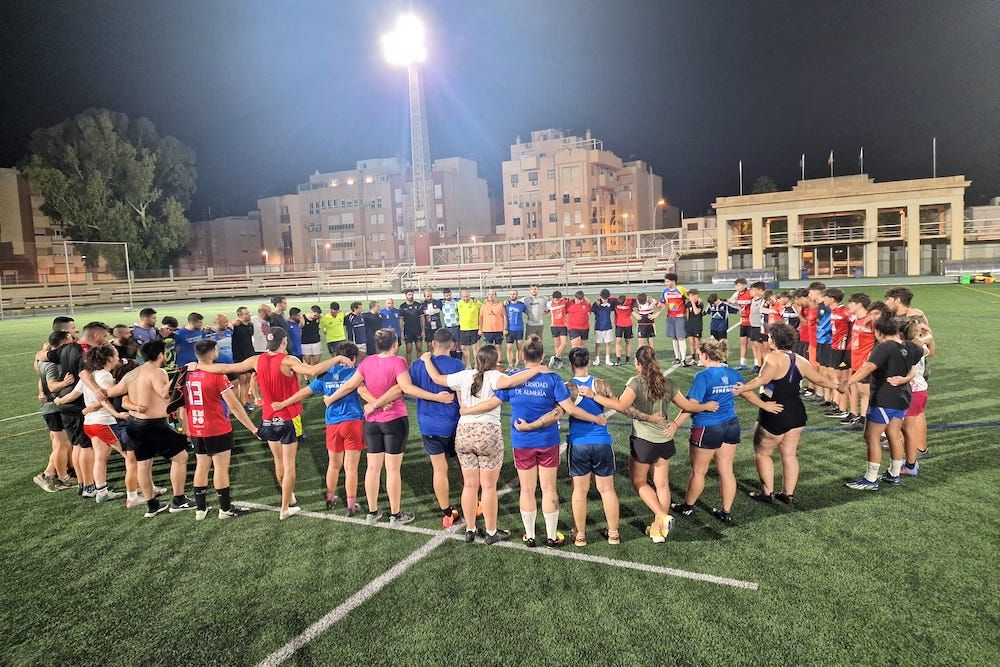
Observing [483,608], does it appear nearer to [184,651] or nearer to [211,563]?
[184,651]

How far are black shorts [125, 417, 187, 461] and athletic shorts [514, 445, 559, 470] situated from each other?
3.93 meters

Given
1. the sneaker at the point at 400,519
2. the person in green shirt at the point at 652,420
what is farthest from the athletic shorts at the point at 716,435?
the sneaker at the point at 400,519

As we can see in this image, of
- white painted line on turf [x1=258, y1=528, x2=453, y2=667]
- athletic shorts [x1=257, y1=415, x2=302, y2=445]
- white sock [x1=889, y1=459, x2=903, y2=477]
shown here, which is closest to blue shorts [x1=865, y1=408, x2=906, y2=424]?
white sock [x1=889, y1=459, x2=903, y2=477]

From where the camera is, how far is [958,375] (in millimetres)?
12352

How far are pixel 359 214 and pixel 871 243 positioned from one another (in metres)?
68.5

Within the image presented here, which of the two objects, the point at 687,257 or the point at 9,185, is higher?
the point at 9,185

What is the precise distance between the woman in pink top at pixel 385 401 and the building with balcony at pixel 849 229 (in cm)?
5179

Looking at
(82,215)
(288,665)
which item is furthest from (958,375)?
(82,215)

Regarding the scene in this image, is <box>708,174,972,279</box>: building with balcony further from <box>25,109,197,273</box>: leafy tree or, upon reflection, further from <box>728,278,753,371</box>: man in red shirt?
<box>25,109,197,273</box>: leafy tree

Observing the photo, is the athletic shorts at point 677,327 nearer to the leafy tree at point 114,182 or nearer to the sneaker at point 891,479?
the sneaker at point 891,479

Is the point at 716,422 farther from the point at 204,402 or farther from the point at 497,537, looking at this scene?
the point at 204,402

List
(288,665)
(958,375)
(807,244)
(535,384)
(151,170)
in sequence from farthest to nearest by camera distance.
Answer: (151,170), (807,244), (958,375), (535,384), (288,665)

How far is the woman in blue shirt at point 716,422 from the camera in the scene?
5.62 metres

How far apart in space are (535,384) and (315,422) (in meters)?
6.82
